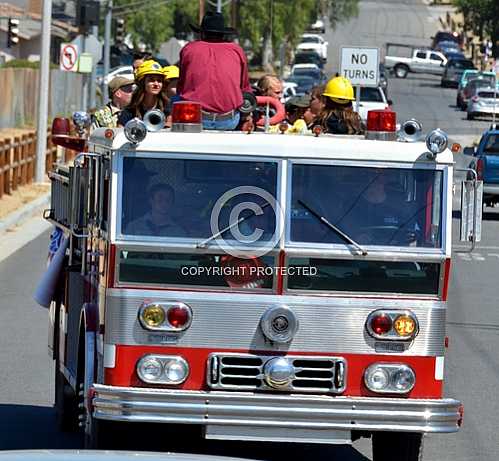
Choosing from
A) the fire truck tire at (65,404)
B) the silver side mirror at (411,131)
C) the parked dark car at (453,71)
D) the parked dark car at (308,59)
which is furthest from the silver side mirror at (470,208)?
the parked dark car at (308,59)

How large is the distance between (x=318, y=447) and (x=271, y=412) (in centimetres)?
213

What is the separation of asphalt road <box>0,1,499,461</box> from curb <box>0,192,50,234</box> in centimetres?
91

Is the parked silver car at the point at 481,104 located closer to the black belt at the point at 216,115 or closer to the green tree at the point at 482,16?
the green tree at the point at 482,16

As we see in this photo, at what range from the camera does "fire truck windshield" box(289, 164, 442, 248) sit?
25.6ft

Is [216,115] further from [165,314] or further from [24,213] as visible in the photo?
[24,213]

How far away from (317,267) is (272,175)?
524 millimetres

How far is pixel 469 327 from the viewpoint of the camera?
1499 cm

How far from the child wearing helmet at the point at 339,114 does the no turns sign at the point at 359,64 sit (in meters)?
27.6

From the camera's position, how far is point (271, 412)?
741cm

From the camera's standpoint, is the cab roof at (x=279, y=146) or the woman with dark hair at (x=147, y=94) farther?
the woman with dark hair at (x=147, y=94)

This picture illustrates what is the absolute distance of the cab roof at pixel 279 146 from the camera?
303 inches

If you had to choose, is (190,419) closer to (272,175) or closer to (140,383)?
(140,383)

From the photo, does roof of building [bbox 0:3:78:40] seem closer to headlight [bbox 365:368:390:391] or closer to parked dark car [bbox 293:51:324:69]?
parked dark car [bbox 293:51:324:69]

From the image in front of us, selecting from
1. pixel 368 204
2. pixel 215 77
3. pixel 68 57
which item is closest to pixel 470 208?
pixel 368 204
